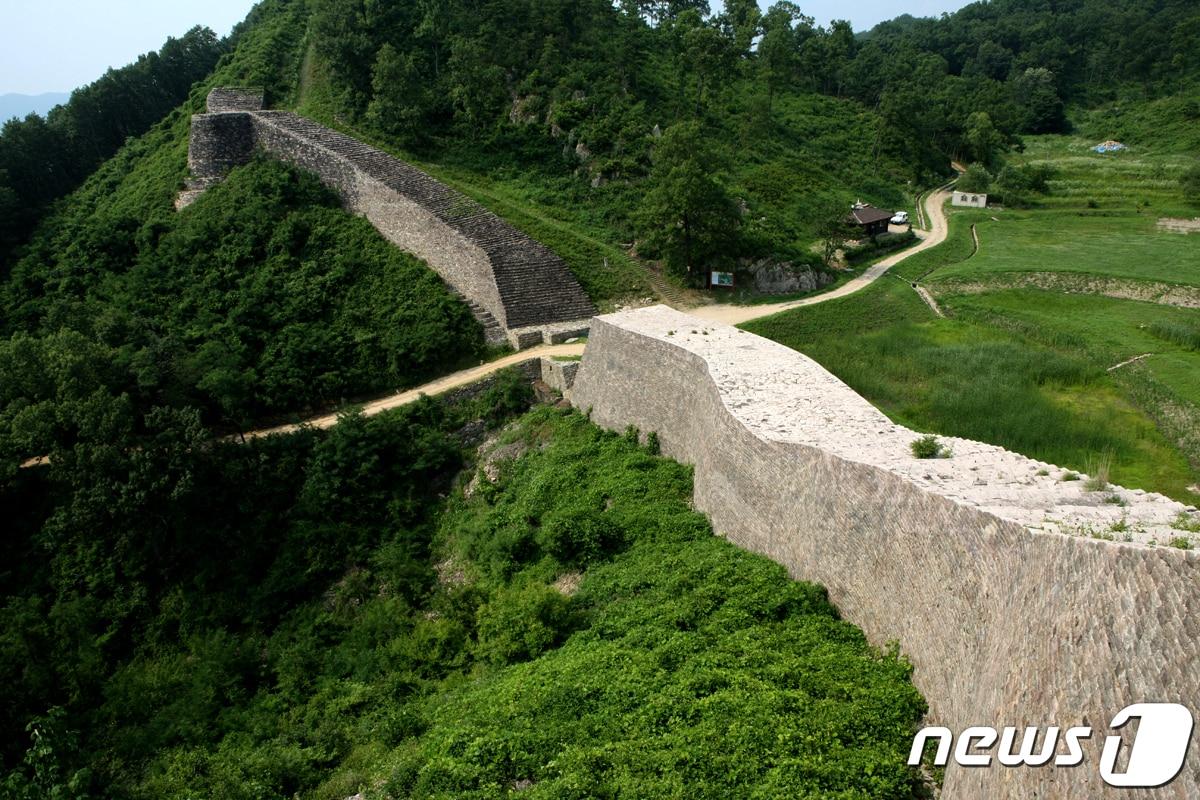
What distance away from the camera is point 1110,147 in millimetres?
54188

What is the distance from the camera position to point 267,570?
19500mm

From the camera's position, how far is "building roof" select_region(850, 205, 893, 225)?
112 feet

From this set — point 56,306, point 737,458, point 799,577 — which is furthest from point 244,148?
point 799,577

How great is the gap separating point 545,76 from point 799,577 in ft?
114

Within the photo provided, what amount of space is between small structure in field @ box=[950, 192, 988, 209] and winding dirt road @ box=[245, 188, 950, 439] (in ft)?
31.8

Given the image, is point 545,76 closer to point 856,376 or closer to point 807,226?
point 807,226

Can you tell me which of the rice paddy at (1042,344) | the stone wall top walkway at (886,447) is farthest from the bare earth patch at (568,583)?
the rice paddy at (1042,344)

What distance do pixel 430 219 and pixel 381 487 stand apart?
11.6 metres

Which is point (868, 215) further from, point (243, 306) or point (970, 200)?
point (243, 306)

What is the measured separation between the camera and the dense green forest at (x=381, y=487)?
10836 mm

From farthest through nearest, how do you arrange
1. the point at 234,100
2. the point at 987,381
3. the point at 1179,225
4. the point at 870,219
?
the point at 234,100
the point at 1179,225
the point at 870,219
the point at 987,381

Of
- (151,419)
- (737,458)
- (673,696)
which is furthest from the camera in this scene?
(151,419)

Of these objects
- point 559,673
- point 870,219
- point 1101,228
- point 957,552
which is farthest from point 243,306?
point 1101,228

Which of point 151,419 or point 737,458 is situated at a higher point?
point 151,419
